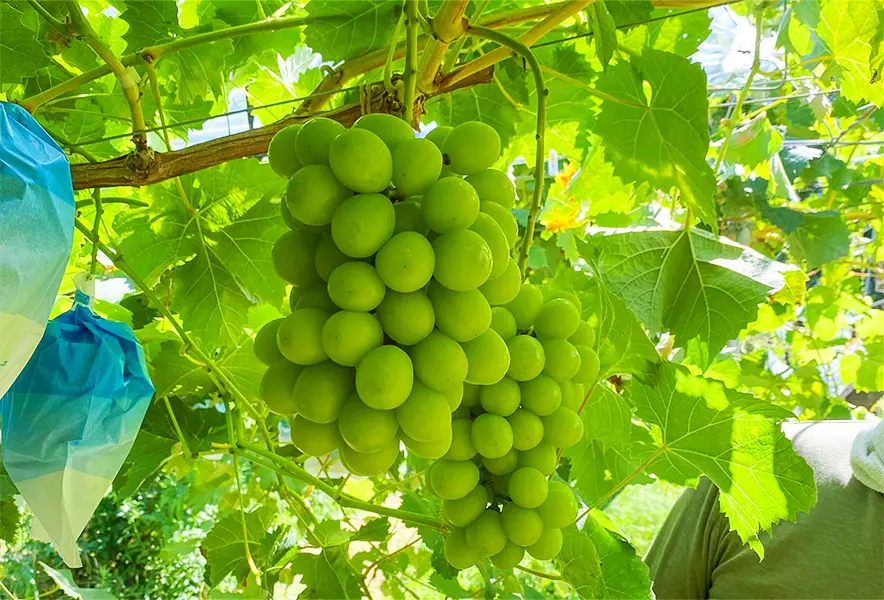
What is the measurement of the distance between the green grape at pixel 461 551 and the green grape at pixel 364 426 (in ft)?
0.50

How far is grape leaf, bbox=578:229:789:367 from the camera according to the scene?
0.96 metres

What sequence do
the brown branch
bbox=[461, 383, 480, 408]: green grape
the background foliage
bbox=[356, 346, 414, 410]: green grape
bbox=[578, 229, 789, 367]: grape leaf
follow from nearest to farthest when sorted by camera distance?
bbox=[356, 346, 414, 410]: green grape
bbox=[461, 383, 480, 408]: green grape
the brown branch
the background foliage
bbox=[578, 229, 789, 367]: grape leaf

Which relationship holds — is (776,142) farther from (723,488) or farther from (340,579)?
(340,579)

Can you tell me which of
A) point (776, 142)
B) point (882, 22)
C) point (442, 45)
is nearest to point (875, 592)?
point (882, 22)

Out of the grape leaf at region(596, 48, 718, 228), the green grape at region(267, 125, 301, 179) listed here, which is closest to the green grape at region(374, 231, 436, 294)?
the green grape at region(267, 125, 301, 179)

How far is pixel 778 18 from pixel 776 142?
0.37 metres

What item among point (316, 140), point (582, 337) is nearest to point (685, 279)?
point (582, 337)

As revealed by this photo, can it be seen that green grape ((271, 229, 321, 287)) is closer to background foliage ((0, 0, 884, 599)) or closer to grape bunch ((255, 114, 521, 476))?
grape bunch ((255, 114, 521, 476))

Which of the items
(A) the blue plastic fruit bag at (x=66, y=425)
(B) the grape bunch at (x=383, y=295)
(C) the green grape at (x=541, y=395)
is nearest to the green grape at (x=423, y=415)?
(B) the grape bunch at (x=383, y=295)

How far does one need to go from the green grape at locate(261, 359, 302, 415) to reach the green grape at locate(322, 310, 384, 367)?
4cm

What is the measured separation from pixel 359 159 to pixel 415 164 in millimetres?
36

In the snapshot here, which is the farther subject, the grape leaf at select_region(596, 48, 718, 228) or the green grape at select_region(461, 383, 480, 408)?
the grape leaf at select_region(596, 48, 718, 228)

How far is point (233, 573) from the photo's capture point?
0.96 m

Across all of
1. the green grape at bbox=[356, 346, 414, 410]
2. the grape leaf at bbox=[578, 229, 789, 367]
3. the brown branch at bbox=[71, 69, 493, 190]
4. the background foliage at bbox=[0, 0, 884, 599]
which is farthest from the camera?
the grape leaf at bbox=[578, 229, 789, 367]
